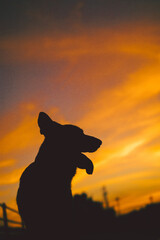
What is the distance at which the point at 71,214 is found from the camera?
3.84 metres

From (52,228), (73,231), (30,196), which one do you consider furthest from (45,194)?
(73,231)

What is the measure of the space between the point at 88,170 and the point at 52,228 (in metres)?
1.23

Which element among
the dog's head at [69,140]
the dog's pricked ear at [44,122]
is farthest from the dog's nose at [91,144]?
the dog's pricked ear at [44,122]

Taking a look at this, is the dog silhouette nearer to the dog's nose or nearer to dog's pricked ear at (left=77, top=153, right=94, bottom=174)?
dog's pricked ear at (left=77, top=153, right=94, bottom=174)

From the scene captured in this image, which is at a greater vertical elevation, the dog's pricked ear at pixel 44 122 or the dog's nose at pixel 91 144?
the dog's pricked ear at pixel 44 122

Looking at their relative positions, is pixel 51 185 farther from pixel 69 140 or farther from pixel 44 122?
pixel 44 122

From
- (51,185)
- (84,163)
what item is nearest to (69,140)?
(84,163)

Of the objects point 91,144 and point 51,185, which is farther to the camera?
point 91,144

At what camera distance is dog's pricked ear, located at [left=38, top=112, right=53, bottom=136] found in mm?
4095

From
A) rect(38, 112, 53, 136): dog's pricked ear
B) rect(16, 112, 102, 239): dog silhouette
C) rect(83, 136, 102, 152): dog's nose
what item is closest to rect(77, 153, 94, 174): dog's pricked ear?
rect(16, 112, 102, 239): dog silhouette

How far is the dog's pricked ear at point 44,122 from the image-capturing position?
13.4ft

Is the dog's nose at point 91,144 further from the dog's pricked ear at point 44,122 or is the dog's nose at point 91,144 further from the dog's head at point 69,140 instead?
the dog's pricked ear at point 44,122

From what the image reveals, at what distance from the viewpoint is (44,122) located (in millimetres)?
4172

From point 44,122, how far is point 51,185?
1.17 metres
